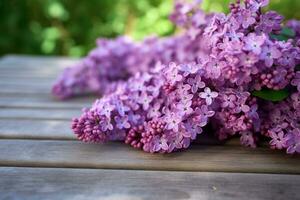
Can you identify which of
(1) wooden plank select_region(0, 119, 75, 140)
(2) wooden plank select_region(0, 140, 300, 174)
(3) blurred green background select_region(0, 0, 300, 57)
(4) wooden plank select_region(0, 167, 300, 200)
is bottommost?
(4) wooden plank select_region(0, 167, 300, 200)

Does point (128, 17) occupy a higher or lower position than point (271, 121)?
higher

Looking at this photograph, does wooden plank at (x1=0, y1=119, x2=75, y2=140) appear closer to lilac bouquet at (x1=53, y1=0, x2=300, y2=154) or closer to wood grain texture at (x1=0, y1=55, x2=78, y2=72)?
lilac bouquet at (x1=53, y1=0, x2=300, y2=154)

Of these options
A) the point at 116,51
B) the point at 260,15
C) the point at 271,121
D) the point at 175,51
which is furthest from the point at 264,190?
the point at 116,51

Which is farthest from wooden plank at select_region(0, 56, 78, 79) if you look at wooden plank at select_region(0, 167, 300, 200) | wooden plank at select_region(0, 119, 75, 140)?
wooden plank at select_region(0, 167, 300, 200)

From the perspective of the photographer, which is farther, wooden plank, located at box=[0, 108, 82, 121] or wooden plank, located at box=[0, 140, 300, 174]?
wooden plank, located at box=[0, 108, 82, 121]

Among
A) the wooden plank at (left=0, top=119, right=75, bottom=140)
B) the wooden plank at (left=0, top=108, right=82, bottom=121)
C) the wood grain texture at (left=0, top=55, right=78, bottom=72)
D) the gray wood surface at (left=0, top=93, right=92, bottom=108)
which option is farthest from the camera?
the wood grain texture at (left=0, top=55, right=78, bottom=72)

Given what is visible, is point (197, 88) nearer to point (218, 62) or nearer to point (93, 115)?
point (218, 62)

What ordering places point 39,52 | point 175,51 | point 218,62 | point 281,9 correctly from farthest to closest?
1. point 39,52
2. point 281,9
3. point 175,51
4. point 218,62

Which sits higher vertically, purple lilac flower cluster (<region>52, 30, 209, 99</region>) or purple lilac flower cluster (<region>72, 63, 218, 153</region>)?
purple lilac flower cluster (<region>52, 30, 209, 99</region>)

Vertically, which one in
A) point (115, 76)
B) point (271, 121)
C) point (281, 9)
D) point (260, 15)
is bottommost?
point (271, 121)

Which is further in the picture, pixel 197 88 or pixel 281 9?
pixel 281 9
